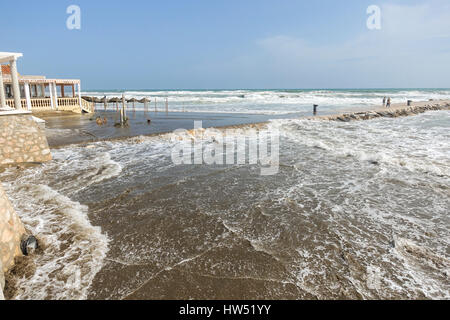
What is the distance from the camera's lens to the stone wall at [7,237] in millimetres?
3589

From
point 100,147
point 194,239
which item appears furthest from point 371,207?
point 100,147

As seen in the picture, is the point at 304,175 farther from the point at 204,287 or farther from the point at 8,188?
the point at 8,188

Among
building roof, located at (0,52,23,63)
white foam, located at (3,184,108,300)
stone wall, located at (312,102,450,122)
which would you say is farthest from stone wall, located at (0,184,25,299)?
stone wall, located at (312,102,450,122)

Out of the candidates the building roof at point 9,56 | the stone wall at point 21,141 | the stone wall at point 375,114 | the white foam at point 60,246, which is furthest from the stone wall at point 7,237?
the stone wall at point 375,114

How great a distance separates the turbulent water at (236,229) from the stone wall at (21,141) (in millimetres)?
676

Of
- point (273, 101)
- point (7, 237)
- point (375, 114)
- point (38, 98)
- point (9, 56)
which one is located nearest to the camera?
point (7, 237)

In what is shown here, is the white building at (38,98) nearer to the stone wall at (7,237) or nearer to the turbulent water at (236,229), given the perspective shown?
the turbulent water at (236,229)

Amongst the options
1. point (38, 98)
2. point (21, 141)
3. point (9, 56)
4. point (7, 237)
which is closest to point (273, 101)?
point (38, 98)

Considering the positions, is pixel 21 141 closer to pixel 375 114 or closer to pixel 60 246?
pixel 60 246

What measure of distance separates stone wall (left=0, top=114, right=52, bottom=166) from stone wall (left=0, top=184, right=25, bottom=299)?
651 centimetres

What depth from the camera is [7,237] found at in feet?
12.2

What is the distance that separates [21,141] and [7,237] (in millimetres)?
7150
